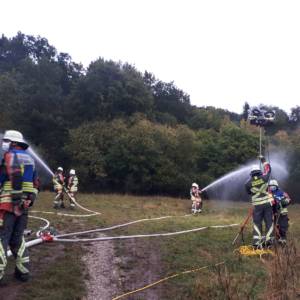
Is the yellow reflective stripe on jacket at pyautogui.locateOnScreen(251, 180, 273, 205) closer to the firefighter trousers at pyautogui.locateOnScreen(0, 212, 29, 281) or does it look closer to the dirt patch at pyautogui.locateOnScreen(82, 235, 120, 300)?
the dirt patch at pyautogui.locateOnScreen(82, 235, 120, 300)

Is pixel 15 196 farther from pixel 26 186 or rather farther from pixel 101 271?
pixel 101 271

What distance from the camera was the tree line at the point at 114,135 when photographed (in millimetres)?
37031

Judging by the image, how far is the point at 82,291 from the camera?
6.71 meters

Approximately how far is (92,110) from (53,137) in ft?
14.6

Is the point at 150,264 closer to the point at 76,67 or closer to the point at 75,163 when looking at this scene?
the point at 75,163

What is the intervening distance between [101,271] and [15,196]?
6.93 ft

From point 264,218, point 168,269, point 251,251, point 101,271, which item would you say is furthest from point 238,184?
point 101,271

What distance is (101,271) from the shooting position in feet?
25.5

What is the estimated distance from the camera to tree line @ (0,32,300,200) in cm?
3703

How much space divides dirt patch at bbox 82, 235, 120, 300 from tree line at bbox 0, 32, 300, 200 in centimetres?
2676

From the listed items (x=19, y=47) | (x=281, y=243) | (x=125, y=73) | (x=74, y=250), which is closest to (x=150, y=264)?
(x=74, y=250)

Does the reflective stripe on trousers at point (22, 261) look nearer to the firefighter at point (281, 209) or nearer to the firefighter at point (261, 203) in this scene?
the firefighter at point (261, 203)

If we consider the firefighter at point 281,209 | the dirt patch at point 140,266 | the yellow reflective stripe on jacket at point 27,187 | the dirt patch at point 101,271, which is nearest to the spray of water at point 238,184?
the firefighter at point 281,209

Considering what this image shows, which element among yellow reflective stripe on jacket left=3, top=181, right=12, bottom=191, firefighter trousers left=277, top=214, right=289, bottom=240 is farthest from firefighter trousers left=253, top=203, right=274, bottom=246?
yellow reflective stripe on jacket left=3, top=181, right=12, bottom=191
